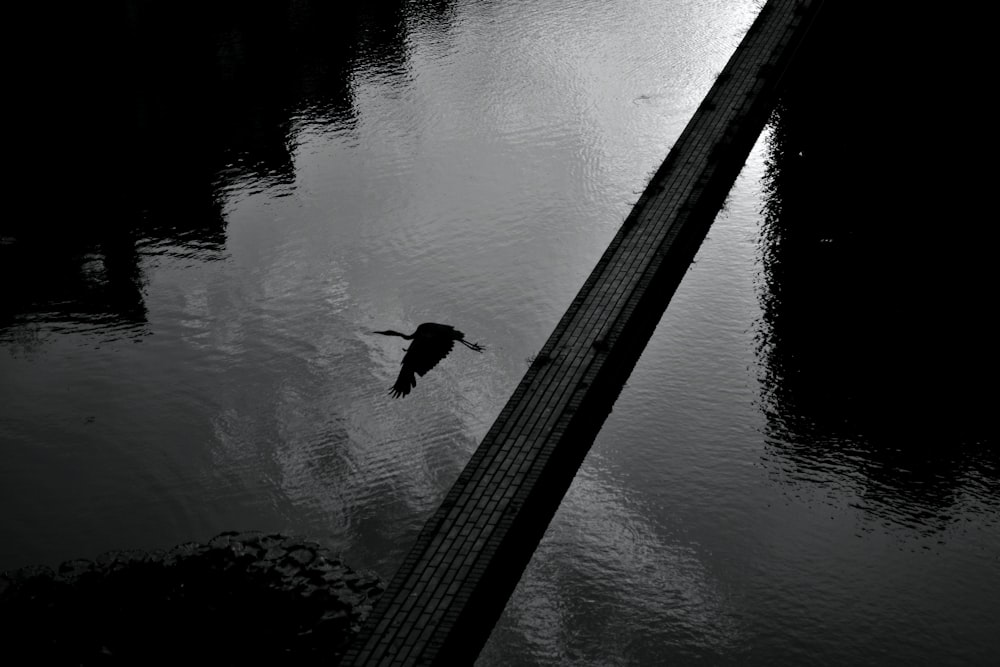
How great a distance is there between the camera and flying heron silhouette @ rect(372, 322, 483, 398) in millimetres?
11234

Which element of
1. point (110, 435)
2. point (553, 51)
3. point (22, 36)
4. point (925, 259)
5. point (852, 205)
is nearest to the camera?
point (110, 435)

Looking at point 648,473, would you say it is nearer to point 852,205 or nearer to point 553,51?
point 852,205

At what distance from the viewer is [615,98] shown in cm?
1739

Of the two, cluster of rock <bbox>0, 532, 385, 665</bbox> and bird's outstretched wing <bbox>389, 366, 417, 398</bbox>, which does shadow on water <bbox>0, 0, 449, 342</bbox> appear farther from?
cluster of rock <bbox>0, 532, 385, 665</bbox>

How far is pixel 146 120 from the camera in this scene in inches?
687

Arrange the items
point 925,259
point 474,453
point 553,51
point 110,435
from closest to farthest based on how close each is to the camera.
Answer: point 474,453 < point 110,435 < point 925,259 < point 553,51

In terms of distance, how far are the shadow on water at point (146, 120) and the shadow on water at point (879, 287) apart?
7.10 m

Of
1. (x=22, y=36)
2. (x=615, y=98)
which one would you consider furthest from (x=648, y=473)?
(x=22, y=36)

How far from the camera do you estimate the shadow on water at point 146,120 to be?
1411cm

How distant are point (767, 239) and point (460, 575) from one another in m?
6.97

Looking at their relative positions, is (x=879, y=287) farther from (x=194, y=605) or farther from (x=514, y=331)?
(x=194, y=605)

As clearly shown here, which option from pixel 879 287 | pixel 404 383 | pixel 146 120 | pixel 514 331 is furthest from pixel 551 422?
pixel 146 120

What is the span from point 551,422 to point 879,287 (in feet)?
15.3

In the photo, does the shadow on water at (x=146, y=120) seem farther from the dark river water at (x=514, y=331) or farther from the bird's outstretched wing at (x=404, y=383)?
the bird's outstretched wing at (x=404, y=383)
